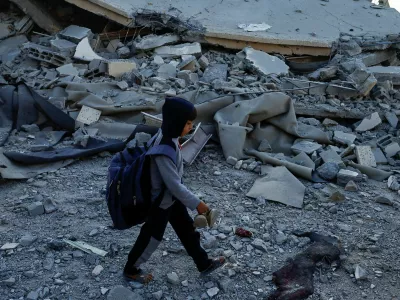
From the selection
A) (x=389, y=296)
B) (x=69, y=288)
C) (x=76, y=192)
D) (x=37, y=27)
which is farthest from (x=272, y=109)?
(x=37, y=27)

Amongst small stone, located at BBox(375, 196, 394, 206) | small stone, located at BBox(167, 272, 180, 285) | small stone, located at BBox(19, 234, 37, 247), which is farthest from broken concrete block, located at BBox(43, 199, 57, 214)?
small stone, located at BBox(375, 196, 394, 206)

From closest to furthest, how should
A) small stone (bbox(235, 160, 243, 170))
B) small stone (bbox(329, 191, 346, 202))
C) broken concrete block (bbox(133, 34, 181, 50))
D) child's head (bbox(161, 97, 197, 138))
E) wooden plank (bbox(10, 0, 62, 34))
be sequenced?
child's head (bbox(161, 97, 197, 138))
small stone (bbox(329, 191, 346, 202))
small stone (bbox(235, 160, 243, 170))
broken concrete block (bbox(133, 34, 181, 50))
wooden plank (bbox(10, 0, 62, 34))

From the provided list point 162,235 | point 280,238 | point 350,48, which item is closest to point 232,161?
point 280,238

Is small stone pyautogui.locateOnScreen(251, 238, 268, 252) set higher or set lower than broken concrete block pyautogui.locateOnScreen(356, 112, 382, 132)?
higher

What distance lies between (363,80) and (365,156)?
66.1 inches

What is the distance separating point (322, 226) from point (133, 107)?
101 inches

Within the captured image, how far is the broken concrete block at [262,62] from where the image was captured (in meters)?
7.62

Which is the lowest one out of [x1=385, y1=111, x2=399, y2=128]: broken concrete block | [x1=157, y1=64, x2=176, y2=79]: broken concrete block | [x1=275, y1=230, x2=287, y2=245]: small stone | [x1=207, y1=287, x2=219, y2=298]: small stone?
[x1=385, y1=111, x2=399, y2=128]: broken concrete block

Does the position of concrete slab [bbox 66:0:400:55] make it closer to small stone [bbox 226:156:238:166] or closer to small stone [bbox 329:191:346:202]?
small stone [bbox 226:156:238:166]

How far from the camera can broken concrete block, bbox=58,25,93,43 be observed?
8.30 m

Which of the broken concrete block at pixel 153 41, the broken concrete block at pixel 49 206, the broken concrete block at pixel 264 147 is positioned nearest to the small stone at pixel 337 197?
the broken concrete block at pixel 264 147

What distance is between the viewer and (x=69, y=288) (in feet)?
12.9

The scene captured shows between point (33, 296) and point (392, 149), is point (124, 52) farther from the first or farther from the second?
point (33, 296)

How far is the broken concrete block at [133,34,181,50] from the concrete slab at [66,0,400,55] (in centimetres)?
28
